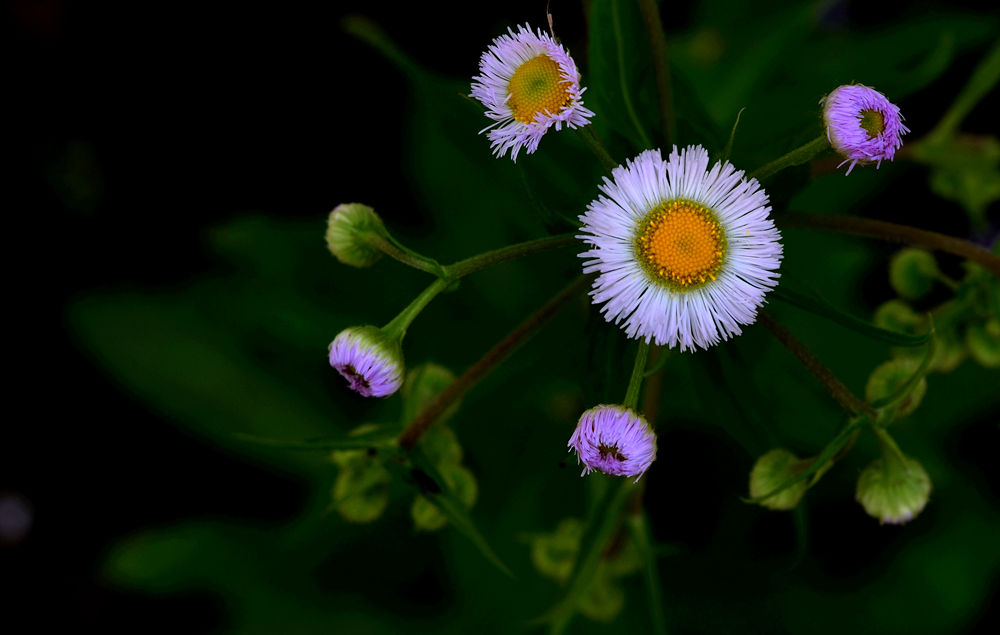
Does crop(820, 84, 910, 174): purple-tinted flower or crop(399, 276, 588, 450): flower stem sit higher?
crop(820, 84, 910, 174): purple-tinted flower

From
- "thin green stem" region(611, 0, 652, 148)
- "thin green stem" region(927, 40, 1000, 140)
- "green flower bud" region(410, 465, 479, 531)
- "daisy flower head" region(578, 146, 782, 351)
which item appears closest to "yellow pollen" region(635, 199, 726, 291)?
"daisy flower head" region(578, 146, 782, 351)

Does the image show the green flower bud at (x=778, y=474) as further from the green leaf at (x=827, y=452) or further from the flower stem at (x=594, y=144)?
the flower stem at (x=594, y=144)

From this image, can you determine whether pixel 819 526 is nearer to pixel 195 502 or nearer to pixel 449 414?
pixel 449 414

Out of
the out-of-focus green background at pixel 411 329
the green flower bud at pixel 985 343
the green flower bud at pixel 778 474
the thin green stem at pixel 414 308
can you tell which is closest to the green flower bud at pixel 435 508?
the out-of-focus green background at pixel 411 329

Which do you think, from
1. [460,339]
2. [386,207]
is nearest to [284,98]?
[386,207]

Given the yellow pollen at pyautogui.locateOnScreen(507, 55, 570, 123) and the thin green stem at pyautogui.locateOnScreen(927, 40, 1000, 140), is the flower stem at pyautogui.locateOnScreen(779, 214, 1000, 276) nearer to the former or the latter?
the yellow pollen at pyautogui.locateOnScreen(507, 55, 570, 123)

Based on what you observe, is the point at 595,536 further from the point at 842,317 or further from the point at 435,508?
the point at 842,317
